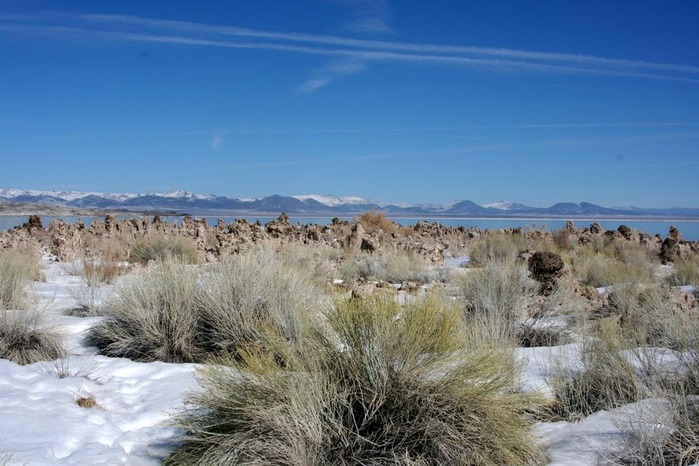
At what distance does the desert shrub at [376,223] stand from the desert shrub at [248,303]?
15243 mm

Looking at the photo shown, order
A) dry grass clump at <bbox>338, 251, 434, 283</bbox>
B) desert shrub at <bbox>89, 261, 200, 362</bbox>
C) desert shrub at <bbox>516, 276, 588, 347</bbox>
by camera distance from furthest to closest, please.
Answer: dry grass clump at <bbox>338, 251, 434, 283</bbox> → desert shrub at <bbox>516, 276, 588, 347</bbox> → desert shrub at <bbox>89, 261, 200, 362</bbox>

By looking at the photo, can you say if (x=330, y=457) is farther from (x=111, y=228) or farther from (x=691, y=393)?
(x=111, y=228)

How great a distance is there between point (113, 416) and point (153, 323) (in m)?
2.01

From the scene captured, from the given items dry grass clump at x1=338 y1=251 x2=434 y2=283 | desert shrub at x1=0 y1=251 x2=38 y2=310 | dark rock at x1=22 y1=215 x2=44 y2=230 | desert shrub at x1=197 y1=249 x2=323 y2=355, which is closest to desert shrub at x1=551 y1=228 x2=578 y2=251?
dry grass clump at x1=338 y1=251 x2=434 y2=283

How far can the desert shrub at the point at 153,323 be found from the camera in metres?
6.74

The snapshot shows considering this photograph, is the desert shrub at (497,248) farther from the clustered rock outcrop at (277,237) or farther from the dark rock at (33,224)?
the dark rock at (33,224)

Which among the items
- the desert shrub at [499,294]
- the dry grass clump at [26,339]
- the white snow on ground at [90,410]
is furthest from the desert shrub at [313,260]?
the white snow on ground at [90,410]

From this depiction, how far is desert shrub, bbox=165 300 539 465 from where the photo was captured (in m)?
3.94

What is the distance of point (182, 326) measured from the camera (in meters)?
6.88

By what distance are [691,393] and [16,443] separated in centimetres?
463

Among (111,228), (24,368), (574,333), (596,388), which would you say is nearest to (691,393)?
(596,388)

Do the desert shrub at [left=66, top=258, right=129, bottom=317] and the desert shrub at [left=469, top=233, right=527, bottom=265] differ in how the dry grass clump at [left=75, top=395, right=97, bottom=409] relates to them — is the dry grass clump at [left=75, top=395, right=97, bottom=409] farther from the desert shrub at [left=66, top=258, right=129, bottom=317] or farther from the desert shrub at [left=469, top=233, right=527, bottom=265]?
the desert shrub at [left=469, top=233, right=527, bottom=265]

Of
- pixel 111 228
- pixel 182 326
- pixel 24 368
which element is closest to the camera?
pixel 24 368

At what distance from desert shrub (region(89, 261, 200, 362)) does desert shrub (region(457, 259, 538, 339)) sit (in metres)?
3.17
